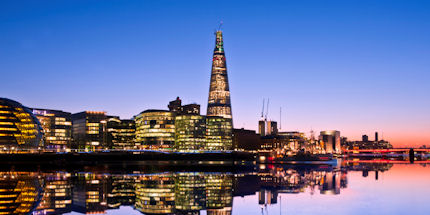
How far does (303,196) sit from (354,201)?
6.41 metres

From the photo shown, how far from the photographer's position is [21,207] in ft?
119

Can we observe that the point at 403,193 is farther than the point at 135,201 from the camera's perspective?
Yes

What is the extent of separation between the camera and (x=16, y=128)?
17775cm

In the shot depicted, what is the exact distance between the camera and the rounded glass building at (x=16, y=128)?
173 m

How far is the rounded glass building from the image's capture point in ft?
568

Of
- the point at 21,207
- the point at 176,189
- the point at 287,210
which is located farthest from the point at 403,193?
the point at 21,207

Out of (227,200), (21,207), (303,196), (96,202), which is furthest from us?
(303,196)

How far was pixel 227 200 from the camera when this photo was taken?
44688mm

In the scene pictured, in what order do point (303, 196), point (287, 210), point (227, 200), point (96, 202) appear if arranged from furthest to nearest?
point (303, 196) < point (227, 200) < point (96, 202) < point (287, 210)

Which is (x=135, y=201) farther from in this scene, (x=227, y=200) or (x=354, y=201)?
(x=354, y=201)

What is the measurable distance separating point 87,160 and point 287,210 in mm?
144053

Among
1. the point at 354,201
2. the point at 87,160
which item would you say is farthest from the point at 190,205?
the point at 87,160

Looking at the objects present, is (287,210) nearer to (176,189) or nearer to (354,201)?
(354,201)

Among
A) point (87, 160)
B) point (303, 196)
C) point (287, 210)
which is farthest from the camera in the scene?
point (87, 160)
